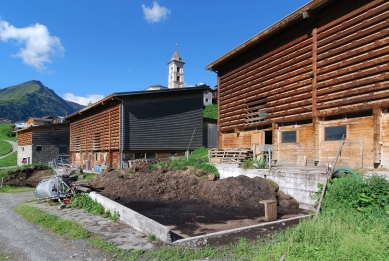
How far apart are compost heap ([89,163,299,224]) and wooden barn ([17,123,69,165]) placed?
2698 cm

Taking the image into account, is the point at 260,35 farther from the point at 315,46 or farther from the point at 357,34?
the point at 357,34

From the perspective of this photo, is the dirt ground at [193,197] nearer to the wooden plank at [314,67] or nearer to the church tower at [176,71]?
the wooden plank at [314,67]

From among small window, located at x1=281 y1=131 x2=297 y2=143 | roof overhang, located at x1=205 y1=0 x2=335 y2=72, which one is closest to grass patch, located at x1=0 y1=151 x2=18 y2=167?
roof overhang, located at x1=205 y1=0 x2=335 y2=72

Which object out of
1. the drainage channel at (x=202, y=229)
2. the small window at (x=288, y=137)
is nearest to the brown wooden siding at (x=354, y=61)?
the small window at (x=288, y=137)

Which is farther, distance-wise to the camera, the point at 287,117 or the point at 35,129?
the point at 35,129

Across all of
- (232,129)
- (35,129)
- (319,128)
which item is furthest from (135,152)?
(35,129)

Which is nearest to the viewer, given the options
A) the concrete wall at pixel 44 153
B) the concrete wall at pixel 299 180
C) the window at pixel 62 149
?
the concrete wall at pixel 299 180

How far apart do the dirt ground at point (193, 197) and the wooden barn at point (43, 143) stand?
2715 centimetres

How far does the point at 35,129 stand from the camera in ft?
128

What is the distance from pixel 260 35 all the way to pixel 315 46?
3345 millimetres

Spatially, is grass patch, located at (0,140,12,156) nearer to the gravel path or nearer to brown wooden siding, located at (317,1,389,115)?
the gravel path

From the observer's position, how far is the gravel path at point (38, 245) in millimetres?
6074

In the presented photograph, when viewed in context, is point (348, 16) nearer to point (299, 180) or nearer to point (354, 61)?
point (354, 61)

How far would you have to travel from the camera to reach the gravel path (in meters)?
6.07
